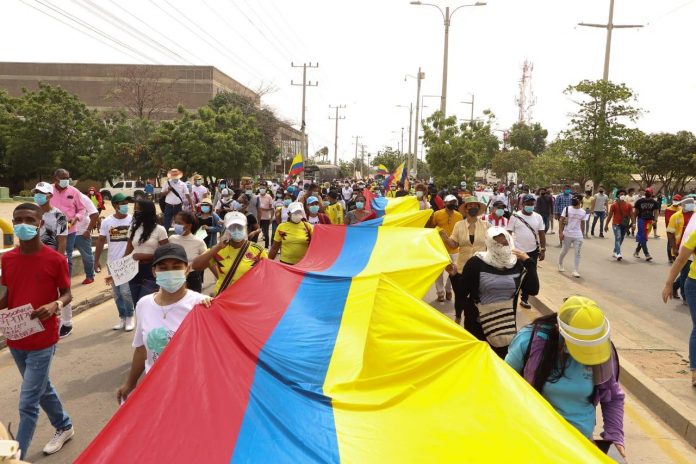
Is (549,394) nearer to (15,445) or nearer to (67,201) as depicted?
(15,445)

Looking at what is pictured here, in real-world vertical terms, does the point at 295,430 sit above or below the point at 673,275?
below

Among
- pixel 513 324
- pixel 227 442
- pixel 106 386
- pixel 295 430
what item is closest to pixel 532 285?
pixel 513 324

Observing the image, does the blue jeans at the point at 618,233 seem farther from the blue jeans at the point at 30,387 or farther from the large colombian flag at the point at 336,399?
the blue jeans at the point at 30,387

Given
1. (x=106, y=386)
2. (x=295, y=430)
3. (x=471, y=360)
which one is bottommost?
(x=106, y=386)

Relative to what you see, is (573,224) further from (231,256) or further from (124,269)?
(124,269)

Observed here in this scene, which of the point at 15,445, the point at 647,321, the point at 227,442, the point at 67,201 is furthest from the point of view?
the point at 67,201

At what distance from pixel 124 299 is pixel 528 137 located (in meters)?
73.9

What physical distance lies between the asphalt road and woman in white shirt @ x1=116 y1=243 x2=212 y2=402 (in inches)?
42.3

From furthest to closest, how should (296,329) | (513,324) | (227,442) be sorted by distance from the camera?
(513,324)
(296,329)
(227,442)

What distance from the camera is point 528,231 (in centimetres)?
912

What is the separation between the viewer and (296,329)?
4535 millimetres

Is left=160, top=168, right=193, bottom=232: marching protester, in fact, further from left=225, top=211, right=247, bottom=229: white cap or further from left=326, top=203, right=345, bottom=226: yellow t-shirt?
left=225, top=211, right=247, bottom=229: white cap

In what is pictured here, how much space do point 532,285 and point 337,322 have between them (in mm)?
1809

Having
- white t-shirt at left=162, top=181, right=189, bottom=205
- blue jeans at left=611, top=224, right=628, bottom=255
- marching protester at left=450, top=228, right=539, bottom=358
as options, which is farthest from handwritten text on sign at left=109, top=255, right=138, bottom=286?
blue jeans at left=611, top=224, right=628, bottom=255
